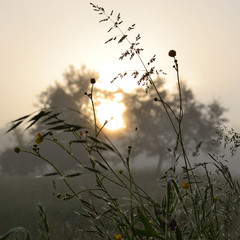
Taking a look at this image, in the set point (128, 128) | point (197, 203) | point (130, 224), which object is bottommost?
point (130, 224)

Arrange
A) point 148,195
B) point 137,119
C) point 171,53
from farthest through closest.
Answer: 1. point 137,119
2. point 171,53
3. point 148,195

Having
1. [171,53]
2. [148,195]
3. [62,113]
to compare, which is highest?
[62,113]

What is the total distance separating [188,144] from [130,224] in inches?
1351

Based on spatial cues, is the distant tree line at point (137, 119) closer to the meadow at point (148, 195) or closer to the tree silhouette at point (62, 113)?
the tree silhouette at point (62, 113)

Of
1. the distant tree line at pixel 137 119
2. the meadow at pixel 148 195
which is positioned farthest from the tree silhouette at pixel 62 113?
the meadow at pixel 148 195

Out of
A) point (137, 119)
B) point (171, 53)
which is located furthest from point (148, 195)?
point (137, 119)

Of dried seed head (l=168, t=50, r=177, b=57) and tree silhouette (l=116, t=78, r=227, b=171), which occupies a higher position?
tree silhouette (l=116, t=78, r=227, b=171)

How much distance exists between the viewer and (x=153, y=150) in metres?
33.9

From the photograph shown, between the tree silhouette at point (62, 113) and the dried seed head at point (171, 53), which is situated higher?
the tree silhouette at point (62, 113)

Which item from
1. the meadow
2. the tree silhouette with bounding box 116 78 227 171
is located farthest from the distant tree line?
the meadow

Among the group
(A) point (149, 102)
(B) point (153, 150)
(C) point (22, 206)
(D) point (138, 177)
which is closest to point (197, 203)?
(C) point (22, 206)

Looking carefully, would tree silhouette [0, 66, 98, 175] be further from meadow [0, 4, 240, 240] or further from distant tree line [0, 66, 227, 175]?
meadow [0, 4, 240, 240]

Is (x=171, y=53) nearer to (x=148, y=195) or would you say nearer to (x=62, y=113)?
(x=148, y=195)

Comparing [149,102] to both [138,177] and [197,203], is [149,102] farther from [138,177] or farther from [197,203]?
[197,203]
